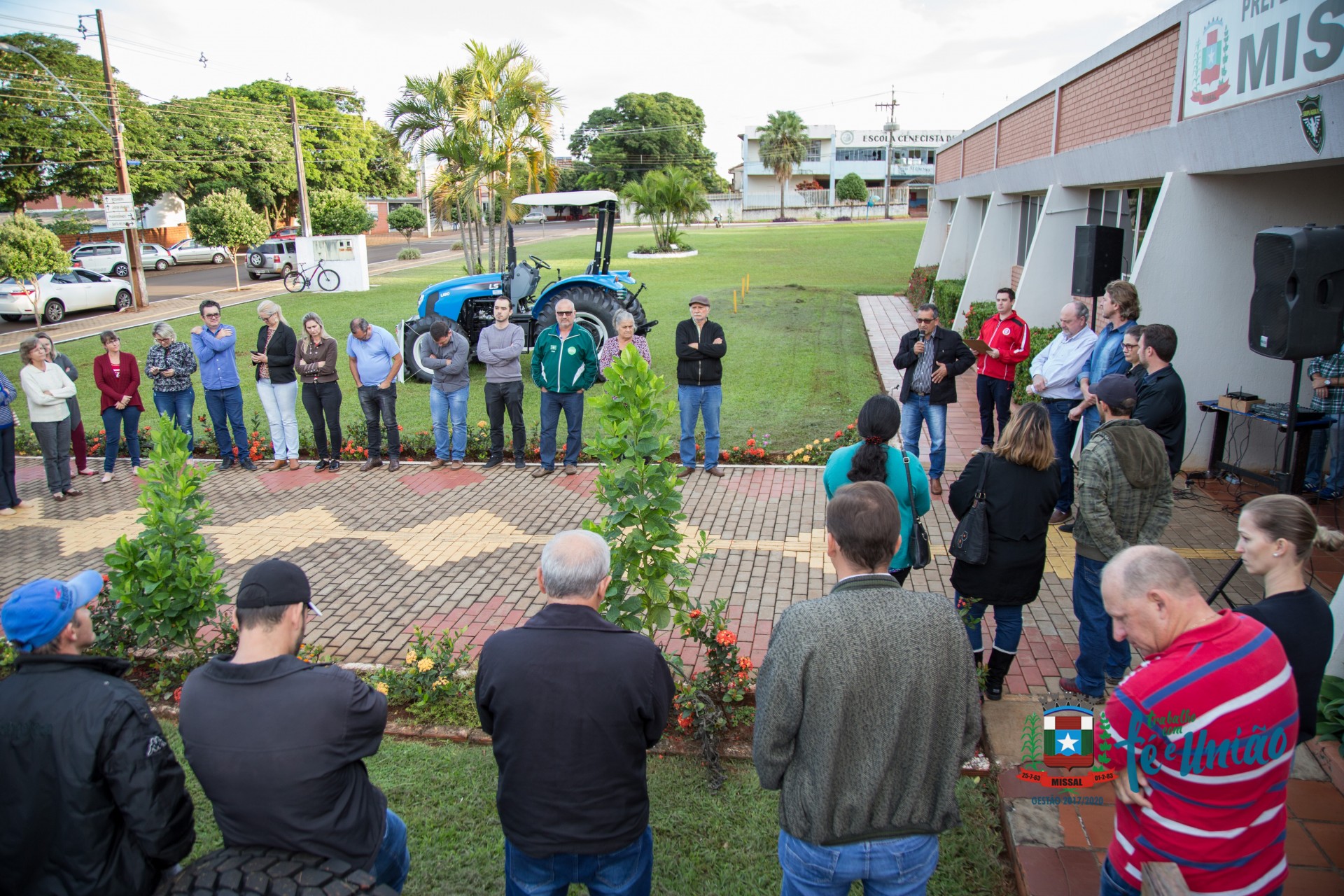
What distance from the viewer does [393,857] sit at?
2.84 meters

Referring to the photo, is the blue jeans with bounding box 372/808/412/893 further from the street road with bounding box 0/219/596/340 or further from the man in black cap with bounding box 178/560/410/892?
the street road with bounding box 0/219/596/340

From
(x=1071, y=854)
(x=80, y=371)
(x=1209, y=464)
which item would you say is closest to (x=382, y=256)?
(x=80, y=371)

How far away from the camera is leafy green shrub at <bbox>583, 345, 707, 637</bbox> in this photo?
4.17 metres

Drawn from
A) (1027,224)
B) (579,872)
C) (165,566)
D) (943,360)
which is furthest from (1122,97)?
(165,566)

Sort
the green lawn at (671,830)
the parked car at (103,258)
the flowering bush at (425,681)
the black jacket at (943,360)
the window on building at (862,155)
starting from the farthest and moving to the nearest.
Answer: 1. the window on building at (862,155)
2. the parked car at (103,258)
3. the black jacket at (943,360)
4. the flowering bush at (425,681)
5. the green lawn at (671,830)

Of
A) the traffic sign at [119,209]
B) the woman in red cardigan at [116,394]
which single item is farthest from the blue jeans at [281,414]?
the traffic sign at [119,209]

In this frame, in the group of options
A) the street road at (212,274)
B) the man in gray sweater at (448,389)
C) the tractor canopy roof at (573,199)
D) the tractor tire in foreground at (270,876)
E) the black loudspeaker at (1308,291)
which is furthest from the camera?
the street road at (212,274)

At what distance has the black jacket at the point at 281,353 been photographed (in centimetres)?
895

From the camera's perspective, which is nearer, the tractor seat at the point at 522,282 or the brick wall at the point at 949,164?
the tractor seat at the point at 522,282

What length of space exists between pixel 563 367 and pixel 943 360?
145 inches

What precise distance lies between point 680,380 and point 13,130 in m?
31.8

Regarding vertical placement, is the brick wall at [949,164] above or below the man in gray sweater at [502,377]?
above

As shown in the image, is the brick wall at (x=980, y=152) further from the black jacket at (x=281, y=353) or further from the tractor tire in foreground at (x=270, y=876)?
the tractor tire in foreground at (x=270, y=876)

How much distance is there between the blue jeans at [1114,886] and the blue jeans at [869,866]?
25.1 inches
